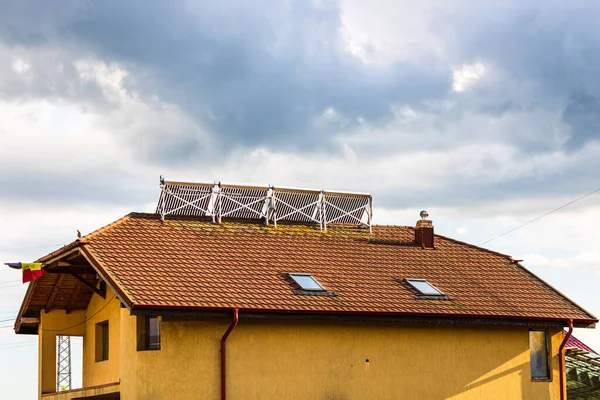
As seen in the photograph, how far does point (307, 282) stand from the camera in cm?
2889

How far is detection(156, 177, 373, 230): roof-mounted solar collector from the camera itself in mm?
32094

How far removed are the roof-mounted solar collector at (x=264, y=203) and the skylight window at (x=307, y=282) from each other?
3891 millimetres

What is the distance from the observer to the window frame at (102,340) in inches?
1241

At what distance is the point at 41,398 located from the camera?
3256 centimetres

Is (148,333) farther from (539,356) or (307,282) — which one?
(539,356)

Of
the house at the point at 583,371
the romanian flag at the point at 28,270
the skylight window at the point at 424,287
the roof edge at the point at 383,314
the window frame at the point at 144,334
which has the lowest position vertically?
the house at the point at 583,371

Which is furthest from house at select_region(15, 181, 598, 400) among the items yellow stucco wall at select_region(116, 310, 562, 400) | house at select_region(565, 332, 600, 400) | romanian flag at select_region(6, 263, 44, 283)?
house at select_region(565, 332, 600, 400)

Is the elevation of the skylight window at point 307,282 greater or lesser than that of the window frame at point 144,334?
greater

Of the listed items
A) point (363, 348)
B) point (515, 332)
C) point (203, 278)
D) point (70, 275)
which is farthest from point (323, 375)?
point (70, 275)

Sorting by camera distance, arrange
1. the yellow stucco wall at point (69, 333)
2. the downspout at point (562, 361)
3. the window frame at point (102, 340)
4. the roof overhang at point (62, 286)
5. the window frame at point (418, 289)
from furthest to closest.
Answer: the yellow stucco wall at point (69, 333)
the window frame at point (102, 340)
the downspout at point (562, 361)
the window frame at point (418, 289)
the roof overhang at point (62, 286)

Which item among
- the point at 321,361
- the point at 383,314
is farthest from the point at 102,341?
the point at 383,314

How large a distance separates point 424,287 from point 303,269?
3.34 metres

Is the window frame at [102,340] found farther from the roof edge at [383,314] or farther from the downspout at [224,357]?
the roof edge at [383,314]

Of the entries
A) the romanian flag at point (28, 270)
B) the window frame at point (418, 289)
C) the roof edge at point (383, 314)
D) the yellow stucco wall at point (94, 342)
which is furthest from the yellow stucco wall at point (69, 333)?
the window frame at point (418, 289)
